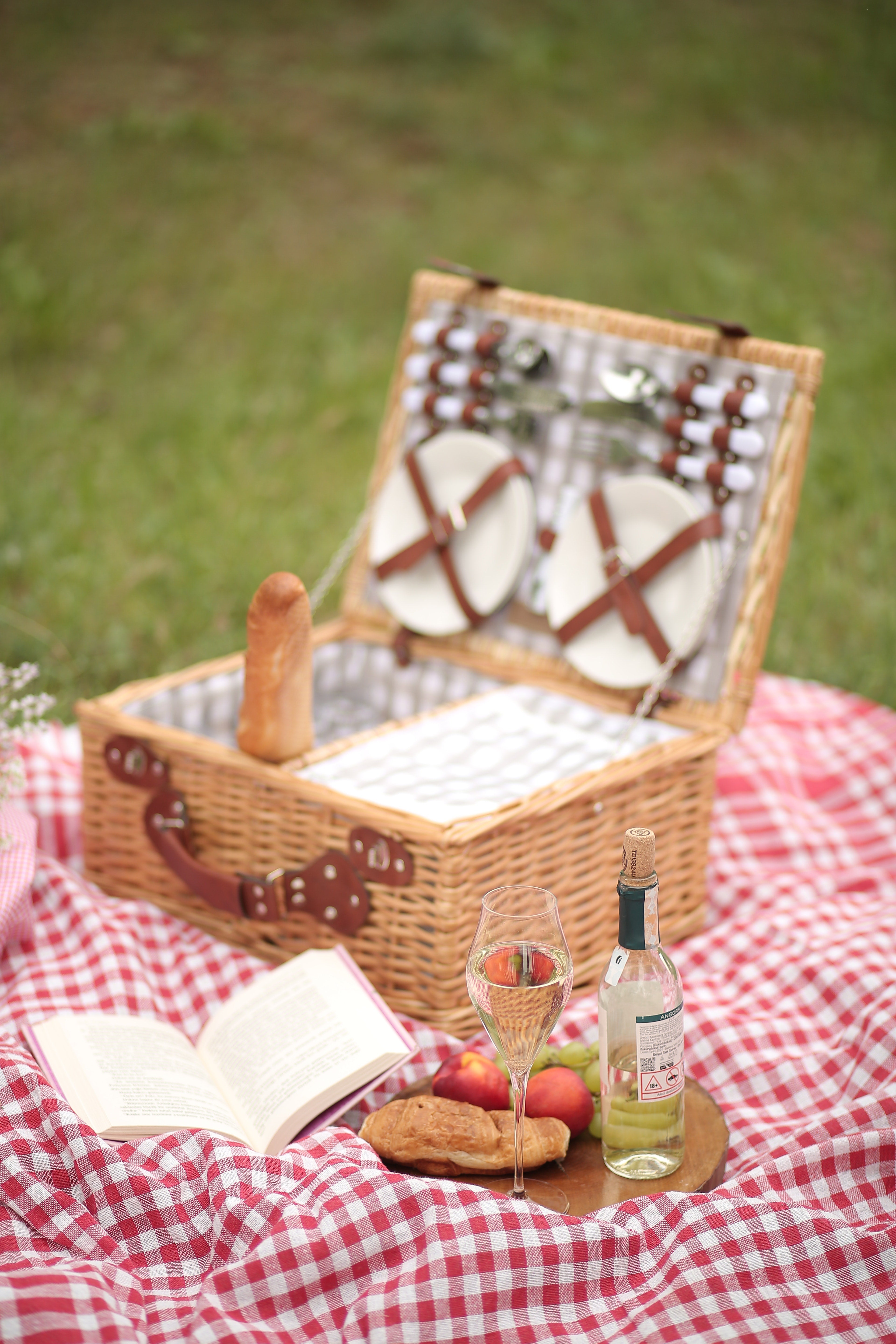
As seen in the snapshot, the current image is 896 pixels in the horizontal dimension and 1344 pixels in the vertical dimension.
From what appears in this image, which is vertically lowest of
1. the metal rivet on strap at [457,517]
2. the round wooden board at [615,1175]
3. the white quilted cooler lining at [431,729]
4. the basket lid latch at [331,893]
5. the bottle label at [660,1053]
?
the round wooden board at [615,1175]

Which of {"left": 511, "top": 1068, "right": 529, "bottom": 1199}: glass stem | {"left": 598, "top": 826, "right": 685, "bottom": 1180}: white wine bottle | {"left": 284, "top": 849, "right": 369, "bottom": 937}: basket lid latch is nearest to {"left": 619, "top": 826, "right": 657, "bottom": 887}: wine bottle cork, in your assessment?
{"left": 598, "top": 826, "right": 685, "bottom": 1180}: white wine bottle

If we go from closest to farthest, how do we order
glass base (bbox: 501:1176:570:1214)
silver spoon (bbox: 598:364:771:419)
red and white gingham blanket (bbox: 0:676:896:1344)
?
1. red and white gingham blanket (bbox: 0:676:896:1344)
2. glass base (bbox: 501:1176:570:1214)
3. silver spoon (bbox: 598:364:771:419)

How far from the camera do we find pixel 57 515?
349 cm

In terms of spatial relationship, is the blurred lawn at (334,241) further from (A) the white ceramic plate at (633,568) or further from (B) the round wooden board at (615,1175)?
(B) the round wooden board at (615,1175)

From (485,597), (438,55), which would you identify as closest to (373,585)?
(485,597)

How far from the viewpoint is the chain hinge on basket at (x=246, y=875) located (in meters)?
1.71

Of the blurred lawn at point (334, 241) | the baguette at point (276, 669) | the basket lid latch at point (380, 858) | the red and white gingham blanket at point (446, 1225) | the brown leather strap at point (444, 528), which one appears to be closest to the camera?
the red and white gingham blanket at point (446, 1225)

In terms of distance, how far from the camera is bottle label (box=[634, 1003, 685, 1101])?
1.29 metres

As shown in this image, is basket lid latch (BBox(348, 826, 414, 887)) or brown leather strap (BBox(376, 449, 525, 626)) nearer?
basket lid latch (BBox(348, 826, 414, 887))

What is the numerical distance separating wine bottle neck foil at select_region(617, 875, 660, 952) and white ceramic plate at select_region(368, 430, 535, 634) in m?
1.04

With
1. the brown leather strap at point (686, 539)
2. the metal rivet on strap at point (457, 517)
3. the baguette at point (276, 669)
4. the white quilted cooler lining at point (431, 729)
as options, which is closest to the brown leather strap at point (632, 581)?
the brown leather strap at point (686, 539)

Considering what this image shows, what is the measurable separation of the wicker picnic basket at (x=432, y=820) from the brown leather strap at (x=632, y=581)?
0.26 feet

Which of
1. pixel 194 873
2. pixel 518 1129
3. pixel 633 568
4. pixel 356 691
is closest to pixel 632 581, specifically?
pixel 633 568

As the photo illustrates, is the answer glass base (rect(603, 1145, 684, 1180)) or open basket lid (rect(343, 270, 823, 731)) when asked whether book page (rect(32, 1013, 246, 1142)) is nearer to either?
glass base (rect(603, 1145, 684, 1180))
